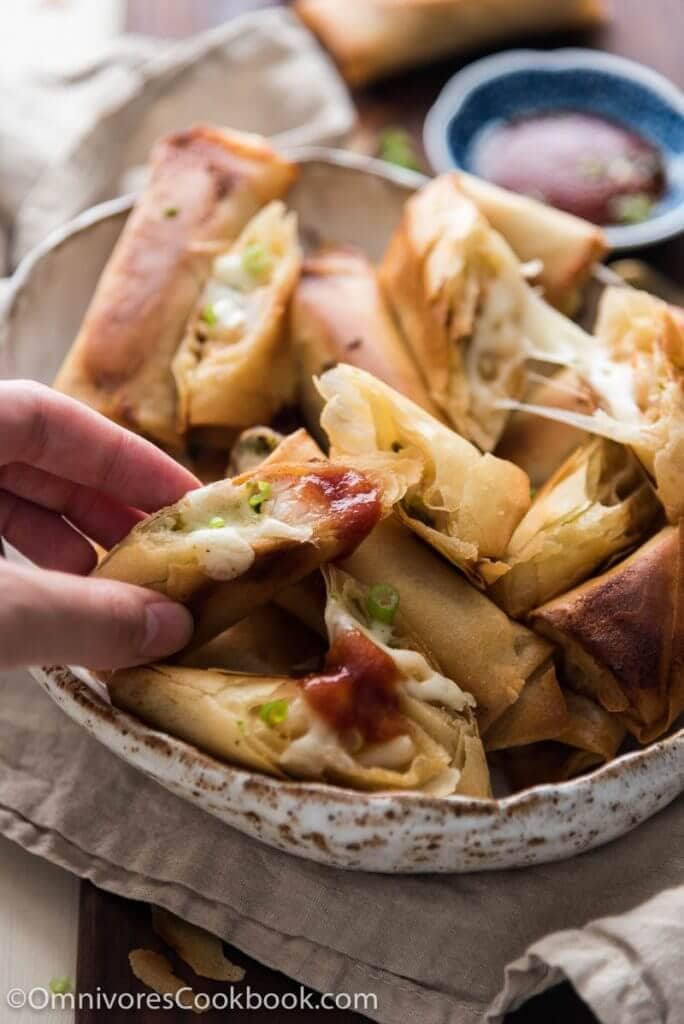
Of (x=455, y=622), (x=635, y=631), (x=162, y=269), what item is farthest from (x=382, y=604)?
(x=162, y=269)

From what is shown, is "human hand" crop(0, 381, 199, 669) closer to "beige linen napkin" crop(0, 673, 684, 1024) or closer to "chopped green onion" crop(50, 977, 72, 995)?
"beige linen napkin" crop(0, 673, 684, 1024)

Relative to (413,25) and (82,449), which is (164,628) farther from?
(413,25)

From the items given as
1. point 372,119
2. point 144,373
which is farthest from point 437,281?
point 372,119

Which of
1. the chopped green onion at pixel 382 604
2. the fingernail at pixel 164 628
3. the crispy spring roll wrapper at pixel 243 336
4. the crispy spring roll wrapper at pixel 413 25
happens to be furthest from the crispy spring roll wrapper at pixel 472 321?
the crispy spring roll wrapper at pixel 413 25

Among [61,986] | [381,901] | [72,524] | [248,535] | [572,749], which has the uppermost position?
[248,535]

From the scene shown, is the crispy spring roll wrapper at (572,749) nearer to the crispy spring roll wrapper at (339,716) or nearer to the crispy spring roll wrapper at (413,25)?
the crispy spring roll wrapper at (339,716)

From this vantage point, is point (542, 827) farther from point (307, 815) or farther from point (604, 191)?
point (604, 191)
